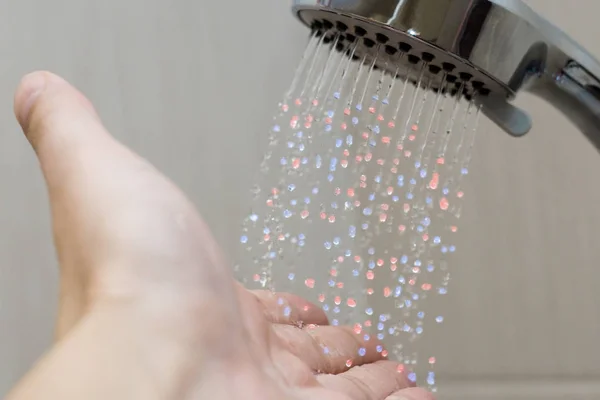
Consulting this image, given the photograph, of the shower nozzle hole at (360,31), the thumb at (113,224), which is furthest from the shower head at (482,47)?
the thumb at (113,224)

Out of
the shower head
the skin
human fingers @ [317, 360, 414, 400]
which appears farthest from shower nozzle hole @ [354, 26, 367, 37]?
human fingers @ [317, 360, 414, 400]

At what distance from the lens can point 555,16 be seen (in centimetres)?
66

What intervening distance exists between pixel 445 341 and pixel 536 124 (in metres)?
0.27

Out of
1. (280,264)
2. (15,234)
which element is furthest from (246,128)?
(15,234)

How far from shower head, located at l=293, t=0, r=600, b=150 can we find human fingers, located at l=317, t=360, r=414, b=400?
0.84 feet

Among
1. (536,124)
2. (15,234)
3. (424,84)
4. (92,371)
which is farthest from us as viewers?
(536,124)

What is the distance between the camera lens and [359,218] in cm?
76

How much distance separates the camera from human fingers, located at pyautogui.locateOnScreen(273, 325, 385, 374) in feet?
1.80

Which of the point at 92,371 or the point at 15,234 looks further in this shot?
the point at 15,234

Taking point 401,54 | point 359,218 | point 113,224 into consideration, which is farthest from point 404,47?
point 359,218

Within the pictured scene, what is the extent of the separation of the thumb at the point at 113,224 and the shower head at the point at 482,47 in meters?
0.17

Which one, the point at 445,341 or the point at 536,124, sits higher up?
the point at 536,124

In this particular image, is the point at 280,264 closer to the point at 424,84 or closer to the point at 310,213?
the point at 310,213

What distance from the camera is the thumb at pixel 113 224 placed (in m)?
0.36
